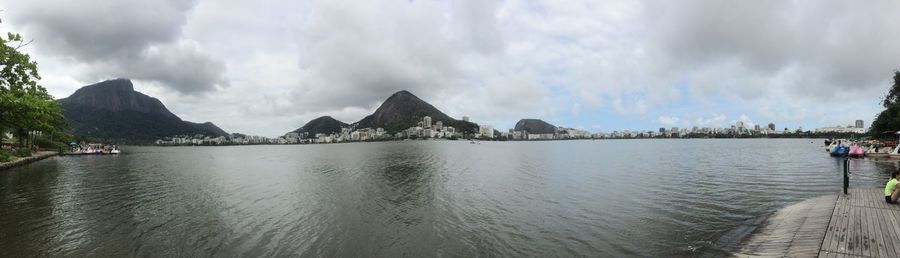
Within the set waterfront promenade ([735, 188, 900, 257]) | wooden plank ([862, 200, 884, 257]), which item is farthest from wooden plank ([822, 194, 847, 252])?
wooden plank ([862, 200, 884, 257])

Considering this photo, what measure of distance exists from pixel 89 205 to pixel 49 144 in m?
113

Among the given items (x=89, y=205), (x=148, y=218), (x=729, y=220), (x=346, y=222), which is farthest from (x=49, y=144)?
(x=729, y=220)

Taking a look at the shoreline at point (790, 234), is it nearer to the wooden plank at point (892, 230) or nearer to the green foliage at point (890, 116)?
the wooden plank at point (892, 230)

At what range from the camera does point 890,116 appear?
73438 millimetres

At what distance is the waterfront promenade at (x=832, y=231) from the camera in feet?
35.1

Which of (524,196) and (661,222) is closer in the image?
(661,222)

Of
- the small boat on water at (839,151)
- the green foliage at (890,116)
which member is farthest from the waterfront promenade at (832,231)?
the green foliage at (890,116)

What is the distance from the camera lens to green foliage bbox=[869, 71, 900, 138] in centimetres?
7184

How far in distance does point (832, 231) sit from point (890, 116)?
96.7m

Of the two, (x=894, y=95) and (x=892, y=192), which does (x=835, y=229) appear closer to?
(x=892, y=192)

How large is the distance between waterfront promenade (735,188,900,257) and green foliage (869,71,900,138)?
267 feet

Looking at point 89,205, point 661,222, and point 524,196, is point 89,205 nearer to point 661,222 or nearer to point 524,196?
point 524,196

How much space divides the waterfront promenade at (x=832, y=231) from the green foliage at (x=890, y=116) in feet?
267

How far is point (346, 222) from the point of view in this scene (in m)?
18.8
